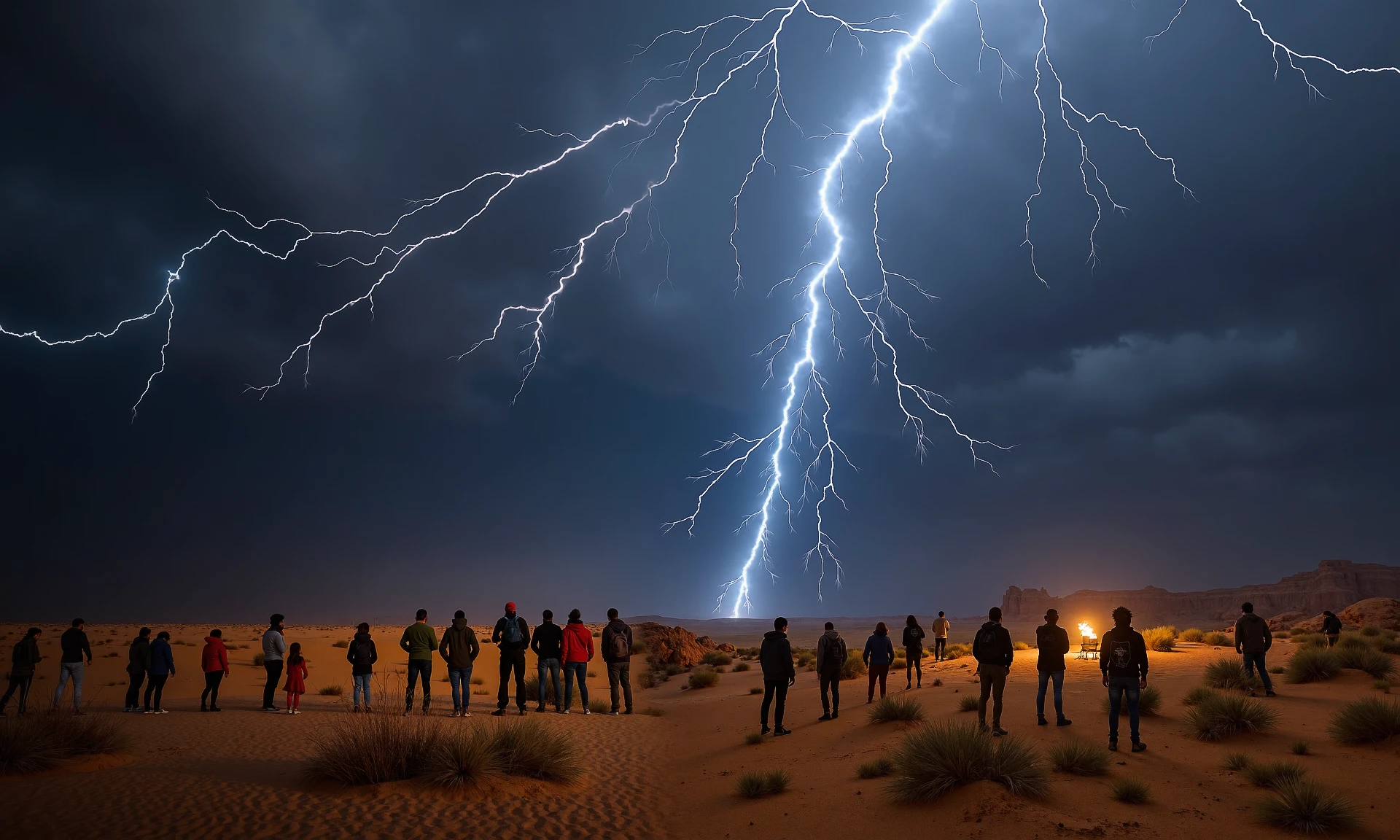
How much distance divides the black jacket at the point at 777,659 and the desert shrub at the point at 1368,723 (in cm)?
694

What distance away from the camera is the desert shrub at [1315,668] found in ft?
42.1

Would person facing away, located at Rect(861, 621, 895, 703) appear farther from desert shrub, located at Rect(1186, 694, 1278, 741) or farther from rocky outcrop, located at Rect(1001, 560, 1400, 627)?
rocky outcrop, located at Rect(1001, 560, 1400, 627)

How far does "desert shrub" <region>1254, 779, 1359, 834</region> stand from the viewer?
579 centimetres

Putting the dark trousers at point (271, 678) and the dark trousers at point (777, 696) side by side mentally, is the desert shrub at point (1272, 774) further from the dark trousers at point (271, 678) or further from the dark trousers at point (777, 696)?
the dark trousers at point (271, 678)

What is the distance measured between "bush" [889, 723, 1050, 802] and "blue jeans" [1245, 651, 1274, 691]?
7688mm

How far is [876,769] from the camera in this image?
8031mm

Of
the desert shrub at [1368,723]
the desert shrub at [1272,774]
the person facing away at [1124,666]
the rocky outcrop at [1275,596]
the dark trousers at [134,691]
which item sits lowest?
the rocky outcrop at [1275,596]

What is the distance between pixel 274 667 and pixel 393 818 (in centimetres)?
841

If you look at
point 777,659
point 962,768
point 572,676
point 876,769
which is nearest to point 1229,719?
point 962,768

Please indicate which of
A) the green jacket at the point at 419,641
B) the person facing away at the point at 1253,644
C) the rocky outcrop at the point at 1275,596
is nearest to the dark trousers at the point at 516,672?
the green jacket at the point at 419,641

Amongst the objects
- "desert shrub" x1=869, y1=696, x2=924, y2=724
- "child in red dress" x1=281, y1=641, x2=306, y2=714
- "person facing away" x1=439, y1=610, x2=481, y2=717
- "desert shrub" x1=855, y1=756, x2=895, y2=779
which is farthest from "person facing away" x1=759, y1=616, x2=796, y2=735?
"child in red dress" x1=281, y1=641, x2=306, y2=714

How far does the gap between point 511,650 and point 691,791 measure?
17.7 ft

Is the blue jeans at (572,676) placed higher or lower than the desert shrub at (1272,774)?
lower

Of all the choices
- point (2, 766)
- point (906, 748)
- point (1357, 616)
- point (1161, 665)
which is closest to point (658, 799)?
point (906, 748)
